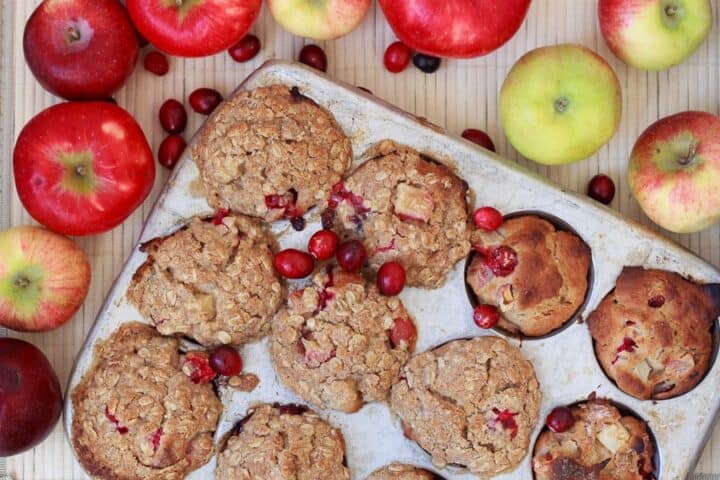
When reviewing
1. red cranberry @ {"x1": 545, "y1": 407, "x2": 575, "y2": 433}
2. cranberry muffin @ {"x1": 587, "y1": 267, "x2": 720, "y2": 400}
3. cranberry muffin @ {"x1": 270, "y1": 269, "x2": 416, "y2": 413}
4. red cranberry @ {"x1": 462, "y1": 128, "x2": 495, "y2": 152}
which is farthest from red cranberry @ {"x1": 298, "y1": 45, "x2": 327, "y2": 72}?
red cranberry @ {"x1": 545, "y1": 407, "x2": 575, "y2": 433}

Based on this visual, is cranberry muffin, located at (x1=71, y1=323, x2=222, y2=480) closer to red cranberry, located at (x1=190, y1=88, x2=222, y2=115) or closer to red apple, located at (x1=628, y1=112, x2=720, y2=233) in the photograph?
red cranberry, located at (x1=190, y1=88, x2=222, y2=115)

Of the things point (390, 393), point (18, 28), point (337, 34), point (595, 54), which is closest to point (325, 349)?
point (390, 393)

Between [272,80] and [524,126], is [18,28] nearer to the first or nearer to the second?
[272,80]

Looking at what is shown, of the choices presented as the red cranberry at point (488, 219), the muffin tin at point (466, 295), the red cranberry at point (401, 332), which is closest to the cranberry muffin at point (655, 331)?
the muffin tin at point (466, 295)

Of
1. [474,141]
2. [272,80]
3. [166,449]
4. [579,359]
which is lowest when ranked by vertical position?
[166,449]

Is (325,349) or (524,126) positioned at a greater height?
(524,126)

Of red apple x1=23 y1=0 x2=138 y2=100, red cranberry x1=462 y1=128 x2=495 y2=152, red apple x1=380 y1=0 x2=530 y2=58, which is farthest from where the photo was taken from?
red cranberry x1=462 y1=128 x2=495 y2=152
